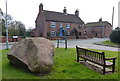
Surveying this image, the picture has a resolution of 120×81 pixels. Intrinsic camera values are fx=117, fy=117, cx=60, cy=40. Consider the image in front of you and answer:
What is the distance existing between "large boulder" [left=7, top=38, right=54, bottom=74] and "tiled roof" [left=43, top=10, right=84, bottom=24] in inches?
1201

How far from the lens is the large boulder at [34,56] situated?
14.7ft

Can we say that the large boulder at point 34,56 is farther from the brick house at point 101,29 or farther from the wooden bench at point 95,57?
the brick house at point 101,29

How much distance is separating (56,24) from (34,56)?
108 ft

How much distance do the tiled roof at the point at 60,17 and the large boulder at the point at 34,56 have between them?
30.5 meters

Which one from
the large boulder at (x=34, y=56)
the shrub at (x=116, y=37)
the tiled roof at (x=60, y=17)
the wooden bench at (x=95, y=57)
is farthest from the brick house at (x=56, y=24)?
the large boulder at (x=34, y=56)

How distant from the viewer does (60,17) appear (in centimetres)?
3925

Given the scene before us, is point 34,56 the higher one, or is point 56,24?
point 56,24

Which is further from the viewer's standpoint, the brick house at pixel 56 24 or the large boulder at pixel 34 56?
the brick house at pixel 56 24

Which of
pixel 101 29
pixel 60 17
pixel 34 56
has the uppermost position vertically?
pixel 60 17

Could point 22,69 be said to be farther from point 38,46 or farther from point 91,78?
point 91,78

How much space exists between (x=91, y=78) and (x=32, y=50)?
2.60 metres

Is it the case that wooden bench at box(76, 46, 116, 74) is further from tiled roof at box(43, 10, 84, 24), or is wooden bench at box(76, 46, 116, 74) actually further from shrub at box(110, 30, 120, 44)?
tiled roof at box(43, 10, 84, 24)

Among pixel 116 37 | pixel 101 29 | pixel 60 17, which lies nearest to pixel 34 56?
pixel 116 37

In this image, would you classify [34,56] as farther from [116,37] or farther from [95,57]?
[116,37]
